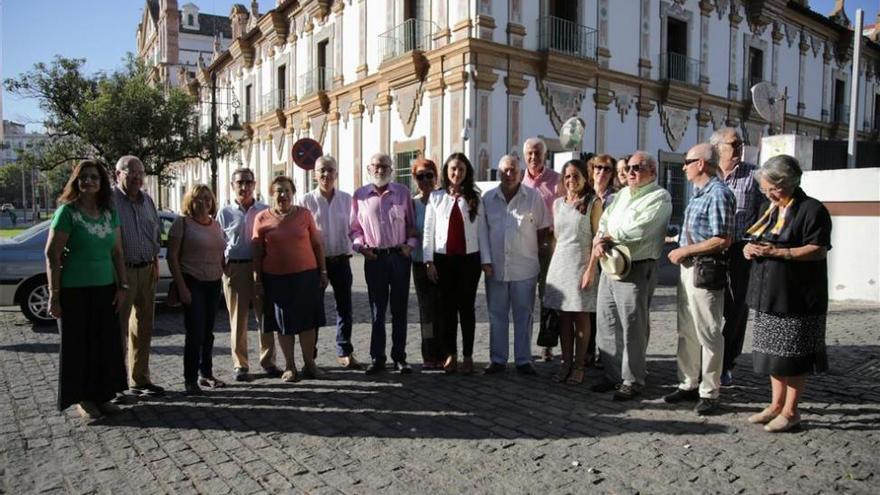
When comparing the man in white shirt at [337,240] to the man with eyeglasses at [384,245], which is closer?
the man with eyeglasses at [384,245]

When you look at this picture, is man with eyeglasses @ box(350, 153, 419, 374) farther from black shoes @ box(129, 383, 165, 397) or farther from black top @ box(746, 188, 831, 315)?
black top @ box(746, 188, 831, 315)

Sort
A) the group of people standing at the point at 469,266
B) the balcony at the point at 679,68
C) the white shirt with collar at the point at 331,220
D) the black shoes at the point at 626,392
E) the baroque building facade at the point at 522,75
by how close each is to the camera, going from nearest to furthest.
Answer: the group of people standing at the point at 469,266 < the black shoes at the point at 626,392 < the white shirt with collar at the point at 331,220 < the baroque building facade at the point at 522,75 < the balcony at the point at 679,68

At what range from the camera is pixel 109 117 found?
1997cm

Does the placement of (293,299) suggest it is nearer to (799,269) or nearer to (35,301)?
(799,269)

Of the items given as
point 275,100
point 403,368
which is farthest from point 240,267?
point 275,100

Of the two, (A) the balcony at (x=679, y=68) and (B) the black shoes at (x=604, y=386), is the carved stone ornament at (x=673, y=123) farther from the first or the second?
(B) the black shoes at (x=604, y=386)

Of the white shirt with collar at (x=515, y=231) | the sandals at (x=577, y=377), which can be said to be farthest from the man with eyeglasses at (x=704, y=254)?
the white shirt with collar at (x=515, y=231)

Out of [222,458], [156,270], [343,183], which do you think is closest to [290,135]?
[343,183]

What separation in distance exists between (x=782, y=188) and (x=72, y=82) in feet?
75.2

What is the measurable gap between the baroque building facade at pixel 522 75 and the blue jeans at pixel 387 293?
10489 millimetres

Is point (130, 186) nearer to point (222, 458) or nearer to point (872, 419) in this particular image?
point (222, 458)

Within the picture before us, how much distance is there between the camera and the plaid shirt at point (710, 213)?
4035 millimetres

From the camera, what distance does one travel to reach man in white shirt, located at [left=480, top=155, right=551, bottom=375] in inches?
203

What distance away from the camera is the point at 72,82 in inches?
822
